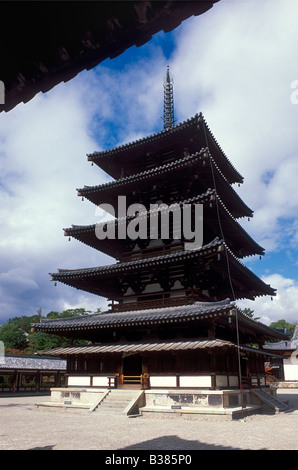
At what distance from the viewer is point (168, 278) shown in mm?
19078

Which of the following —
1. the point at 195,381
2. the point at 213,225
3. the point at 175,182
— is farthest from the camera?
the point at 175,182

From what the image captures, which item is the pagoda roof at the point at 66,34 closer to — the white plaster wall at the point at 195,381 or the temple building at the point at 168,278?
the temple building at the point at 168,278

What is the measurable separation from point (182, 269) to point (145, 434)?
8.75 m

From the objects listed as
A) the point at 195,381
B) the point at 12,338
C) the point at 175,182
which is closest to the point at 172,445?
the point at 195,381

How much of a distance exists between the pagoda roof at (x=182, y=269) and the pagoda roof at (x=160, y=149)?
7.34 meters

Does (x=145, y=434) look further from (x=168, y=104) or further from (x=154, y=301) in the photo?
(x=168, y=104)

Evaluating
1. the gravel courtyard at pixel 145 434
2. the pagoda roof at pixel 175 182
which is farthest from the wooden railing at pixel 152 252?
the gravel courtyard at pixel 145 434

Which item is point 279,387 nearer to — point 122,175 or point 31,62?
point 122,175

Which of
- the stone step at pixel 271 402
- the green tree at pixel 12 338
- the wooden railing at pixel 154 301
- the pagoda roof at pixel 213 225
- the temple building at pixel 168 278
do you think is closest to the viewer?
the temple building at pixel 168 278

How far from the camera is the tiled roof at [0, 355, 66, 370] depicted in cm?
3350

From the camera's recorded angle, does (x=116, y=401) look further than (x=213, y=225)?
No

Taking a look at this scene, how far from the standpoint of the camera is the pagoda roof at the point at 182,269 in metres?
17.0
